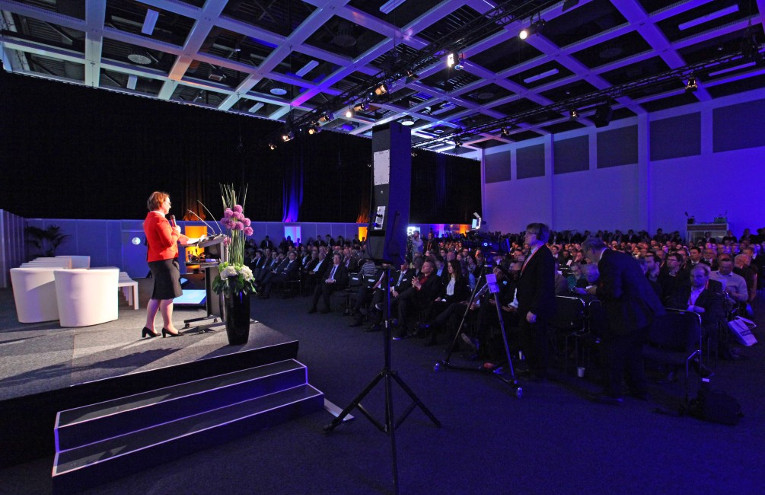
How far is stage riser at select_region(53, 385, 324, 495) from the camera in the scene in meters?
2.46

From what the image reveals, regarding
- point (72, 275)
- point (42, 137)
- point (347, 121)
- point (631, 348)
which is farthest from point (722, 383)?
point (42, 137)

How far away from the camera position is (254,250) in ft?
45.2

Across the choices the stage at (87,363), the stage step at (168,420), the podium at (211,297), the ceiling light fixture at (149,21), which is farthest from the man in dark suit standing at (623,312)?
the ceiling light fixture at (149,21)

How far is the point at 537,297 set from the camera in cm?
389

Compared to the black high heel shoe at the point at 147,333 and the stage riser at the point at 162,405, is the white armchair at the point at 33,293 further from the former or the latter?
the stage riser at the point at 162,405

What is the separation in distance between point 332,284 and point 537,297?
16.0 feet

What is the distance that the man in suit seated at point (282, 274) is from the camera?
1004 cm

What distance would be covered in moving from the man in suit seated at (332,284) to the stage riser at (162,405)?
13.8 ft

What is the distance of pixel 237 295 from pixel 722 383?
16.2ft

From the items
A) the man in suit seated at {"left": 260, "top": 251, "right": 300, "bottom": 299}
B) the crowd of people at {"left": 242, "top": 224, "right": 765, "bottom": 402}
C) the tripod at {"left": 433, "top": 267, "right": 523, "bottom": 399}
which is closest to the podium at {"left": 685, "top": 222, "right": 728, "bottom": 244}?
the crowd of people at {"left": 242, "top": 224, "right": 765, "bottom": 402}

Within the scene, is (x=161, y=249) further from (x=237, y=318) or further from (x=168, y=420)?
(x=168, y=420)

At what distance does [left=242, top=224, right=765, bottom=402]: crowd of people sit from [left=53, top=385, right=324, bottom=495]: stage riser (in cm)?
135

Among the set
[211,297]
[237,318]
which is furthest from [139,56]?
[237,318]

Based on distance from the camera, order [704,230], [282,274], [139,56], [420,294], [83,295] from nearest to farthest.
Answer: [83,295]
[420,294]
[139,56]
[282,274]
[704,230]
